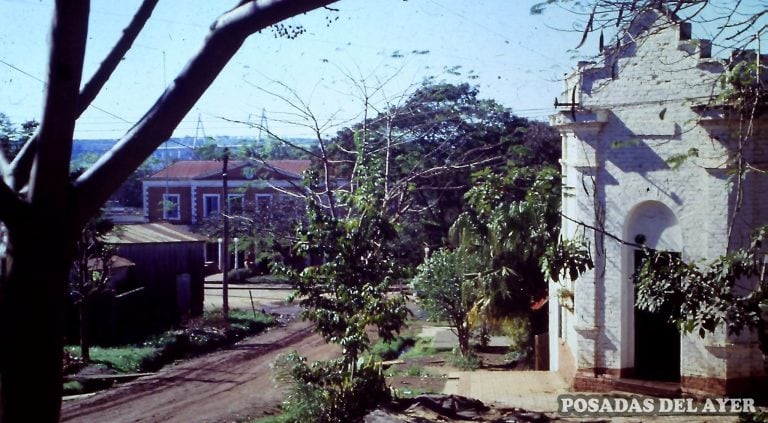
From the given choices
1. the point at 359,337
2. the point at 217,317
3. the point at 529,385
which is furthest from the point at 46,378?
the point at 217,317

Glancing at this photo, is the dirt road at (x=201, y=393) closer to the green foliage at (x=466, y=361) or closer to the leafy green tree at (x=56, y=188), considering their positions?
the green foliage at (x=466, y=361)

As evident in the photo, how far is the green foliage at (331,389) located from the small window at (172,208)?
117ft

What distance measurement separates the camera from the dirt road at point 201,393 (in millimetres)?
15156

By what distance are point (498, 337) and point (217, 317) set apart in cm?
956

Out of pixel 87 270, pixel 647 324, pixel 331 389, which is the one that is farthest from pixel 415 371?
pixel 87 270

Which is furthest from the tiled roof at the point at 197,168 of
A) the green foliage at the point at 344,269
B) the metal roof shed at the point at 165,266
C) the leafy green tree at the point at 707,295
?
the leafy green tree at the point at 707,295

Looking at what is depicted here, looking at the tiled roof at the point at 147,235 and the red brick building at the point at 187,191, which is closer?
the tiled roof at the point at 147,235

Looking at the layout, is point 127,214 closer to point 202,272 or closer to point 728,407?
point 202,272

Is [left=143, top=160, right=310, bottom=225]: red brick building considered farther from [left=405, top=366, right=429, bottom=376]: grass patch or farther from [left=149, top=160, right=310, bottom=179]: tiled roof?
[left=405, top=366, right=429, bottom=376]: grass patch

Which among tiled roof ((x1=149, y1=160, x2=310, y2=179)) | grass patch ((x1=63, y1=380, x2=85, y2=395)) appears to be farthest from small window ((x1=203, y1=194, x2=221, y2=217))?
grass patch ((x1=63, y1=380, x2=85, y2=395))

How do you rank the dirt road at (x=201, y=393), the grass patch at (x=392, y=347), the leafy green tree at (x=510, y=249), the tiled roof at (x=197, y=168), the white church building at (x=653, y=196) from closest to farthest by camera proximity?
the white church building at (x=653, y=196), the dirt road at (x=201, y=393), the leafy green tree at (x=510, y=249), the grass patch at (x=392, y=347), the tiled roof at (x=197, y=168)

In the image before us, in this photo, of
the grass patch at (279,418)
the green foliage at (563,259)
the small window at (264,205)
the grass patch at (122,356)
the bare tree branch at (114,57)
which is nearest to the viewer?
the bare tree branch at (114,57)

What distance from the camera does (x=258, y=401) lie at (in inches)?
643

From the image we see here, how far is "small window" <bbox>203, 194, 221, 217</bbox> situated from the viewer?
46.2 m
